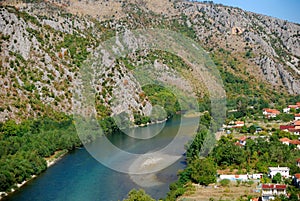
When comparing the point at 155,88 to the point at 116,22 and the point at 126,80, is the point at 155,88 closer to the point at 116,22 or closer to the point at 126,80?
the point at 126,80

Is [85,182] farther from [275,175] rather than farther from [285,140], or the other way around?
[285,140]

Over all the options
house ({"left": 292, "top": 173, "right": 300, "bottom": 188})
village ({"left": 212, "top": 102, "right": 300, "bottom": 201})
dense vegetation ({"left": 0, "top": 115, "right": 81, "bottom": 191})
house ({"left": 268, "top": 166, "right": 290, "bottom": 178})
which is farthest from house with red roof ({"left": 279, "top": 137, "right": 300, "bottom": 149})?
dense vegetation ({"left": 0, "top": 115, "right": 81, "bottom": 191})

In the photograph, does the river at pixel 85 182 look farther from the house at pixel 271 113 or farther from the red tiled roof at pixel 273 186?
the house at pixel 271 113

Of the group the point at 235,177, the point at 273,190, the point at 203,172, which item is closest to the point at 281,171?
the point at 235,177

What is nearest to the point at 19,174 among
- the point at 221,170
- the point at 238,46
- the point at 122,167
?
the point at 122,167

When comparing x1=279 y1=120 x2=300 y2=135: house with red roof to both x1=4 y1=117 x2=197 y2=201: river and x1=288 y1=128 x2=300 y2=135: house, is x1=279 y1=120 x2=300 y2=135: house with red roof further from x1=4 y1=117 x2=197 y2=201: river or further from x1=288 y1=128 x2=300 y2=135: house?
x1=4 y1=117 x2=197 y2=201: river

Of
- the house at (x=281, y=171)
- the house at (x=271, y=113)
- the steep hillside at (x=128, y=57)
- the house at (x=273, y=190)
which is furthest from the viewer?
the house at (x=271, y=113)

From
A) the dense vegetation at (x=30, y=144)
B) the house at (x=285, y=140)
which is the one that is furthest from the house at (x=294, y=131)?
the dense vegetation at (x=30, y=144)
